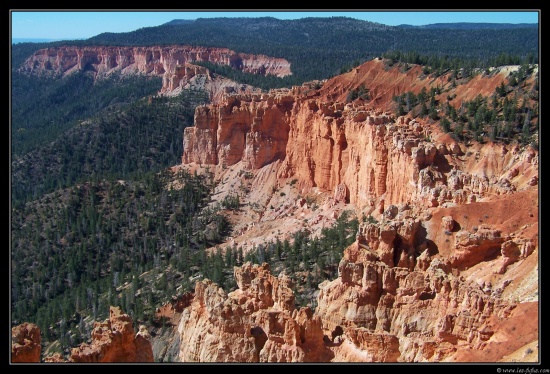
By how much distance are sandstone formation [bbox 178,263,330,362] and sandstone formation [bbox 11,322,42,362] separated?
7517mm

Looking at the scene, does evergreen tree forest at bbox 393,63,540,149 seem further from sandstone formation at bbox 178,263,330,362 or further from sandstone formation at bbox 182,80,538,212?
sandstone formation at bbox 178,263,330,362

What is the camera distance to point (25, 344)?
81.9ft

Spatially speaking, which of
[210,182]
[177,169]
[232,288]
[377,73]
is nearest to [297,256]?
[232,288]

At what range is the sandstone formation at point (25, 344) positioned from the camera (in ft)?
79.9

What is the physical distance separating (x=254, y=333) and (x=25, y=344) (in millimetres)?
9800

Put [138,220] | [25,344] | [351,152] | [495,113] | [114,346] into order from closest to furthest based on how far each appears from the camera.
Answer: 1. [25,344]
2. [114,346]
3. [495,113]
4. [351,152]
5. [138,220]

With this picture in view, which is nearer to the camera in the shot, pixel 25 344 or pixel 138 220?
pixel 25 344

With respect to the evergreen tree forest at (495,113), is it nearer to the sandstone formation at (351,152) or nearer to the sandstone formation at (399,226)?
the sandstone formation at (399,226)

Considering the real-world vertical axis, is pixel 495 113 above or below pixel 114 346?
above

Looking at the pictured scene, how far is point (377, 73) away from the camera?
92.7 metres

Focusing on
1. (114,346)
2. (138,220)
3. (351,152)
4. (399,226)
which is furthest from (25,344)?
(138,220)

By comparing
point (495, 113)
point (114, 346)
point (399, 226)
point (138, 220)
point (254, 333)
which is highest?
point (495, 113)

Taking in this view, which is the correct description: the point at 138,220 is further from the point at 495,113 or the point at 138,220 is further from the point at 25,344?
the point at 25,344
